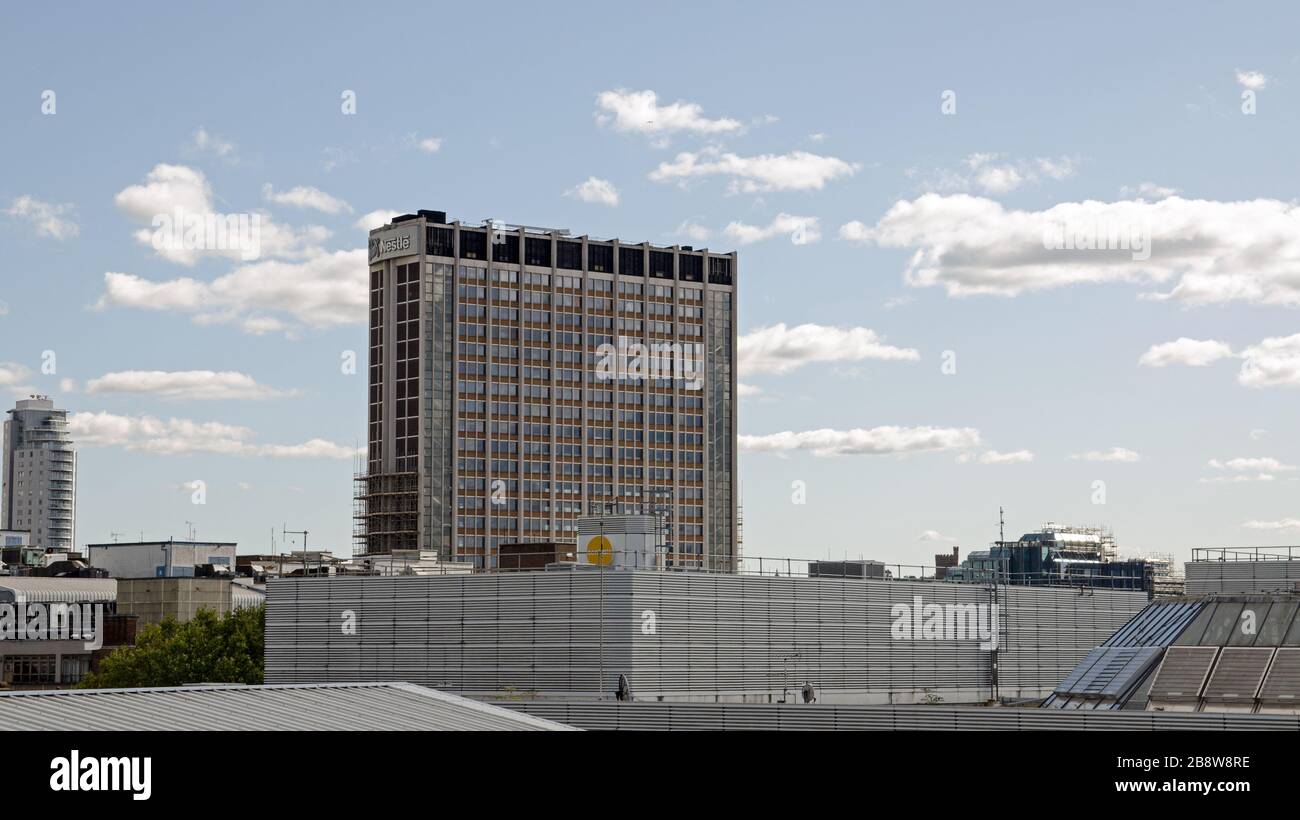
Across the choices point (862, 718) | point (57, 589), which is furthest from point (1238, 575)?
point (57, 589)

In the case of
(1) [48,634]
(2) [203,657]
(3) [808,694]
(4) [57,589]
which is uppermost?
(4) [57,589]

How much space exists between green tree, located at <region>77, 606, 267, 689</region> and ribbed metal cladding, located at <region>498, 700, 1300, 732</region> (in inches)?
2907

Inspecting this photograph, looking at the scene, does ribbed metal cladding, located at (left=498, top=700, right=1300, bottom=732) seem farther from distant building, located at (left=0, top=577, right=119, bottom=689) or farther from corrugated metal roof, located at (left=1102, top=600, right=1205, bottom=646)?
distant building, located at (left=0, top=577, right=119, bottom=689)

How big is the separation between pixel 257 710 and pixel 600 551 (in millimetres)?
39688

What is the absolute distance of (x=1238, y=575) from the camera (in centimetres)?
9844

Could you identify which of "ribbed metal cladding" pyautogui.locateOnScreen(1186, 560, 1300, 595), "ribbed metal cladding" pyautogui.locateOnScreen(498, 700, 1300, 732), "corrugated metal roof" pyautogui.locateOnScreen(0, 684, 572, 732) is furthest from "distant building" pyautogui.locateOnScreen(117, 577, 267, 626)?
"corrugated metal roof" pyautogui.locateOnScreen(0, 684, 572, 732)

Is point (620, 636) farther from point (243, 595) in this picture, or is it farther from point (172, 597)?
point (243, 595)

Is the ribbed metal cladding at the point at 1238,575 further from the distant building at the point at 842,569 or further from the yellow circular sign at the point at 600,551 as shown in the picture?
the yellow circular sign at the point at 600,551

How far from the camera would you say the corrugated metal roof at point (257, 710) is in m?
38.8

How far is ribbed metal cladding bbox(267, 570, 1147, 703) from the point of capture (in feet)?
254

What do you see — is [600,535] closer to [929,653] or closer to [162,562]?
[929,653]

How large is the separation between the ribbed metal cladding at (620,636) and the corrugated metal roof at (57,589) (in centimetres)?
8731
